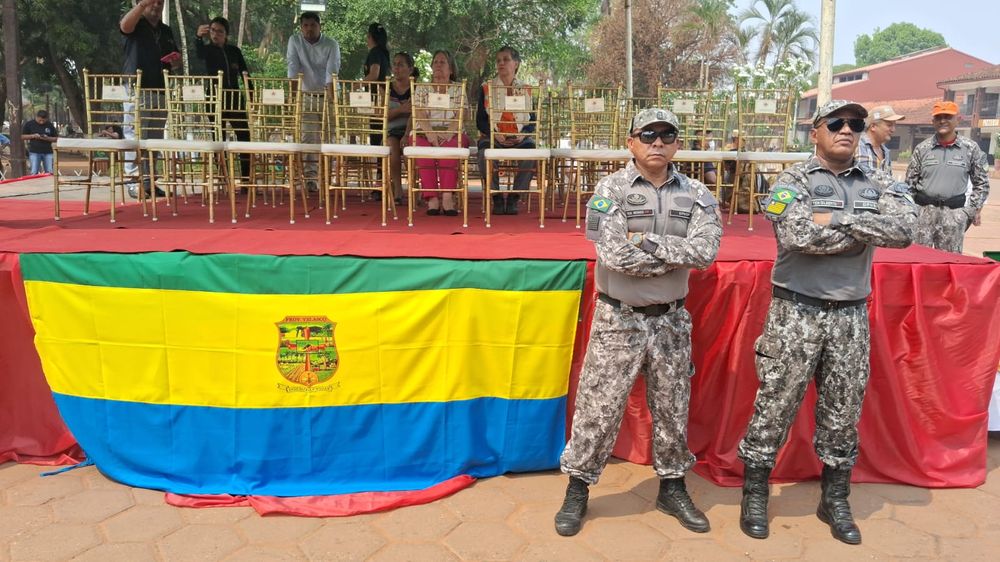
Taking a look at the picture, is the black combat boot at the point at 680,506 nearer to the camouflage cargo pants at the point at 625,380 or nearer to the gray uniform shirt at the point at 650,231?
the camouflage cargo pants at the point at 625,380

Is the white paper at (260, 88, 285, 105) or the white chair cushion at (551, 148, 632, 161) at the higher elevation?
the white paper at (260, 88, 285, 105)

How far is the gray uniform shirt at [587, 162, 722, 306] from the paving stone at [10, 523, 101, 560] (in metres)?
2.30

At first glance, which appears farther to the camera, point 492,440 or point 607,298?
point 492,440

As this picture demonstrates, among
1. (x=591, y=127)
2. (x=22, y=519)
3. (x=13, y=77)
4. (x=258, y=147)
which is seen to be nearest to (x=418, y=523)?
(x=22, y=519)

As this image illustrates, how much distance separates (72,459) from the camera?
3.64m

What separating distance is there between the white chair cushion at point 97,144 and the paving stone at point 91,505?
8.26 ft

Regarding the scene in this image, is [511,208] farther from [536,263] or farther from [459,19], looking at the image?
[459,19]

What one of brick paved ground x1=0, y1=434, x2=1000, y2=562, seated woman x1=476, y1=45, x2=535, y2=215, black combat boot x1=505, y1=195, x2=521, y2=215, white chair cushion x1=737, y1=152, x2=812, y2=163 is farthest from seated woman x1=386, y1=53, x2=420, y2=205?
brick paved ground x1=0, y1=434, x2=1000, y2=562

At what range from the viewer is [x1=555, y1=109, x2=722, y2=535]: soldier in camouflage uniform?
110 inches

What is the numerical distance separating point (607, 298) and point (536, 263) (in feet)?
1.76

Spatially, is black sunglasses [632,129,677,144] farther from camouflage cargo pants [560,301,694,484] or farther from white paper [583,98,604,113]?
white paper [583,98,604,113]

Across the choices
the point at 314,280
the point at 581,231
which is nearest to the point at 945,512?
the point at 581,231

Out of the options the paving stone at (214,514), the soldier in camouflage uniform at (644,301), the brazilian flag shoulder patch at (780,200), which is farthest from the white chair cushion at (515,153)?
the paving stone at (214,514)

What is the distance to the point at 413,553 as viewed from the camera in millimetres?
2902
